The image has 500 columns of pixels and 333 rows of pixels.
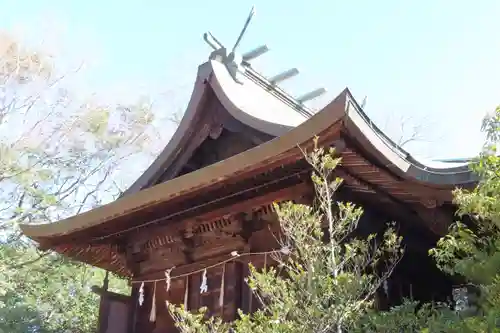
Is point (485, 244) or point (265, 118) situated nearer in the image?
point (485, 244)

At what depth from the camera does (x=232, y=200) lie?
593 centimetres

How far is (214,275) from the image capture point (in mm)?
6438

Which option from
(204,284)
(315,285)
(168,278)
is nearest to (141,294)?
(168,278)

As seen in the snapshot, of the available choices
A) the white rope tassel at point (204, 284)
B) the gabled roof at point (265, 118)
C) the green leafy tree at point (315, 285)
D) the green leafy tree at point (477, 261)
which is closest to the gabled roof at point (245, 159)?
the gabled roof at point (265, 118)

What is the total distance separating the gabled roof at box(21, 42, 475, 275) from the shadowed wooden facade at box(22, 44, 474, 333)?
0.5 inches

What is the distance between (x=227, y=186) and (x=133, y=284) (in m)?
2.48

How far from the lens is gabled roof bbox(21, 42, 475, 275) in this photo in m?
4.63

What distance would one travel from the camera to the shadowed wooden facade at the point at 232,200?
4816mm

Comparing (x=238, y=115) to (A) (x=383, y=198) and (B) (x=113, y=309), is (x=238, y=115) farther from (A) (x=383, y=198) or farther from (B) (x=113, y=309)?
(B) (x=113, y=309)

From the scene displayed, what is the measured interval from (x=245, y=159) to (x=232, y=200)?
3.06 feet

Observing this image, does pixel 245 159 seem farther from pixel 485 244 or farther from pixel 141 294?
pixel 141 294

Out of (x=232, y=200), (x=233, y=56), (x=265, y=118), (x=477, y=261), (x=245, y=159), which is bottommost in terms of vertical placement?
(x=477, y=261)

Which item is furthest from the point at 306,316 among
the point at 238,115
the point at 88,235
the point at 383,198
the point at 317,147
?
the point at 88,235

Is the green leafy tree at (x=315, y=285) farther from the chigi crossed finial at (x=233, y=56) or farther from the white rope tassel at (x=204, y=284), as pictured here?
the chigi crossed finial at (x=233, y=56)
